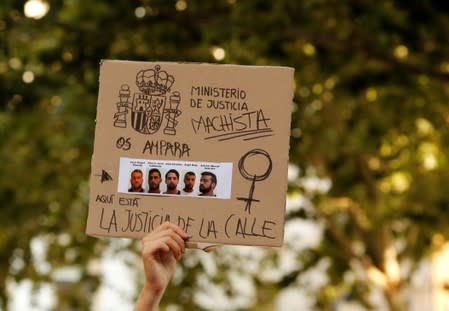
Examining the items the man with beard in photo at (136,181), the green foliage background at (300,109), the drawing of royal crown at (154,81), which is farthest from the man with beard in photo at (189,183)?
the green foliage background at (300,109)

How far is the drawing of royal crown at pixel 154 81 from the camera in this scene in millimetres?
4051

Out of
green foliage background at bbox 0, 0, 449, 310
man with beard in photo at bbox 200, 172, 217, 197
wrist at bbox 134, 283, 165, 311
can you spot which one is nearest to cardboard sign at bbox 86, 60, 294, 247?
man with beard in photo at bbox 200, 172, 217, 197

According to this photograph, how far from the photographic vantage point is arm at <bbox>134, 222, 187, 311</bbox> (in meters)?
3.74

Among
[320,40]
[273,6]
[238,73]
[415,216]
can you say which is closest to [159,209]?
[238,73]

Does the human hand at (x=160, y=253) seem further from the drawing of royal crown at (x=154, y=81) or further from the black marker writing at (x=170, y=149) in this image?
the drawing of royal crown at (x=154, y=81)

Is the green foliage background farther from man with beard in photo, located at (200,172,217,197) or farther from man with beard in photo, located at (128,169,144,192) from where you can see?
man with beard in photo, located at (200,172,217,197)

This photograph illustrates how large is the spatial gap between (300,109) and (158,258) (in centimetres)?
770

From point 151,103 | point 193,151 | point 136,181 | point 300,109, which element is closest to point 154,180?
point 136,181

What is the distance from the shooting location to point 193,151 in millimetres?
3992

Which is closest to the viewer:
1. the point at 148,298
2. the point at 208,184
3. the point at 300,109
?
the point at 148,298

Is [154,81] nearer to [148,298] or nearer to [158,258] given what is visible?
[158,258]

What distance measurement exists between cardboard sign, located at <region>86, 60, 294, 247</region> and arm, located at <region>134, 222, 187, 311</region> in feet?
0.37

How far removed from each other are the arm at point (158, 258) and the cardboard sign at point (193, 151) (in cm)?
11

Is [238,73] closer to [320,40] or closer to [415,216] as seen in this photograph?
[320,40]
